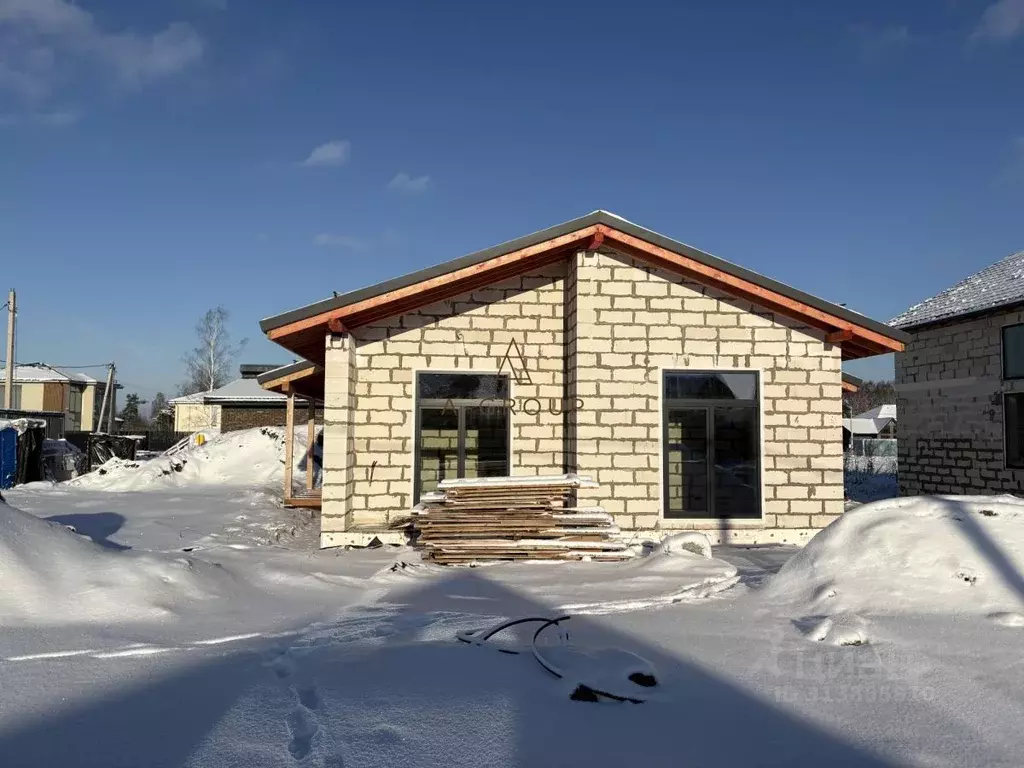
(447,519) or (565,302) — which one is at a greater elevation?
(565,302)

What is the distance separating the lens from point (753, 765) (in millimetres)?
3062

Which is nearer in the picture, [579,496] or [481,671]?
[481,671]

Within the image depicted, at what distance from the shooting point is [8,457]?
18766 mm

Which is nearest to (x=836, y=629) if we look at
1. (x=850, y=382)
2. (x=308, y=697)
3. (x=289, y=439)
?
(x=308, y=697)

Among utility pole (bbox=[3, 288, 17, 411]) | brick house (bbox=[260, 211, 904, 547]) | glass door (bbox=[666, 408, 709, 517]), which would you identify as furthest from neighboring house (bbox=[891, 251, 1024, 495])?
utility pole (bbox=[3, 288, 17, 411])

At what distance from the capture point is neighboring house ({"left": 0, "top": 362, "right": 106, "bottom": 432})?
53031 millimetres

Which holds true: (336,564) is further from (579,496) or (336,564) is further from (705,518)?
(705,518)

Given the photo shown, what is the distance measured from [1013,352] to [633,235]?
1059cm

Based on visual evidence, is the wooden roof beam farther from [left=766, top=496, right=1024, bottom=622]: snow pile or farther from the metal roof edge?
the metal roof edge

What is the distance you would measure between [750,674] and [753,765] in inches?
45.0

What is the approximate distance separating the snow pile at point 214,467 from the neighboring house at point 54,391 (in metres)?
36.9

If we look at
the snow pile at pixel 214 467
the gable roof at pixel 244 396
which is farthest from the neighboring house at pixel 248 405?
the snow pile at pixel 214 467

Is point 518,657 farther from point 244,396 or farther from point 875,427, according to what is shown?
point 875,427

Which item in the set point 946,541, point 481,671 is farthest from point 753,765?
point 946,541
